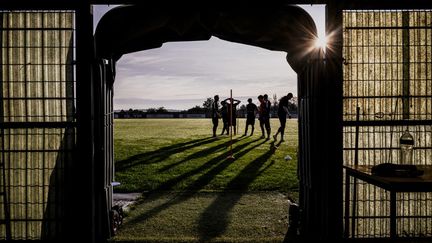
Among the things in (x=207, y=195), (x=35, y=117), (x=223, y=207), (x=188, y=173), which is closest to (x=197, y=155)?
(x=188, y=173)

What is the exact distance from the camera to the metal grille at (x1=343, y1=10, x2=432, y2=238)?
4.90 metres

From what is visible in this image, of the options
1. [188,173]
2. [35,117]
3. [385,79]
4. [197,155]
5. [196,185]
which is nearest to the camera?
[35,117]

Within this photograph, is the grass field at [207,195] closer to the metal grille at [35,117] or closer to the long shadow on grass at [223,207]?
the long shadow on grass at [223,207]

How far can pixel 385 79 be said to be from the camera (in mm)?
4953

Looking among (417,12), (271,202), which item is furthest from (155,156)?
(417,12)

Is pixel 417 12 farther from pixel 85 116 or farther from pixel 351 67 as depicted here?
pixel 85 116

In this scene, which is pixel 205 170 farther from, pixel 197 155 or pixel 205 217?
pixel 205 217

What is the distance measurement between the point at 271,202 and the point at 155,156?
21.1ft

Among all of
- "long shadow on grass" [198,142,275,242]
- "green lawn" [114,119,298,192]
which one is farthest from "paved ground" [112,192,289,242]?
"green lawn" [114,119,298,192]

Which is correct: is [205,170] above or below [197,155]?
below

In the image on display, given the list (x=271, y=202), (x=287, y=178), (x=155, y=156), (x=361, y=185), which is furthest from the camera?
(x=155, y=156)

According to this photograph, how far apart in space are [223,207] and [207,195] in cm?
92

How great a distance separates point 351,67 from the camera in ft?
16.1

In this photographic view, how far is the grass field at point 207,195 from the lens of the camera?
17.1 ft
